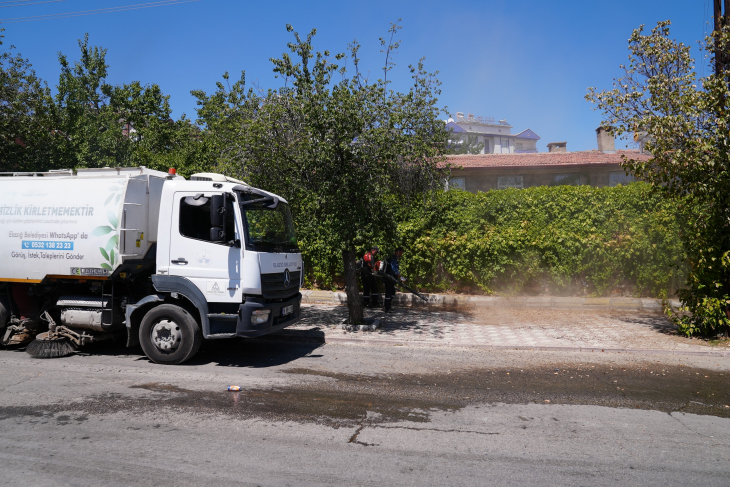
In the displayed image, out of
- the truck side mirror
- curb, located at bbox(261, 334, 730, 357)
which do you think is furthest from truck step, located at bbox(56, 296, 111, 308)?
curb, located at bbox(261, 334, 730, 357)

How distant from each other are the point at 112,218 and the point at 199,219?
53.7 inches

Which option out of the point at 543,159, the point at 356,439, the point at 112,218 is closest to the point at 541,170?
the point at 543,159

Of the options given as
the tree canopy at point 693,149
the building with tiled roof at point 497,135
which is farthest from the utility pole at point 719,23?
the building with tiled roof at point 497,135

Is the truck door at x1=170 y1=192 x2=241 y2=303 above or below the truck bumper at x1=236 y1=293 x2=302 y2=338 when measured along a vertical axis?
above

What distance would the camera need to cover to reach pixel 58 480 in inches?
156

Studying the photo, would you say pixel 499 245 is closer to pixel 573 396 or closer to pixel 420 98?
pixel 420 98

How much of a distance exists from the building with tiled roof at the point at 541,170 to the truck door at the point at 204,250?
19240mm

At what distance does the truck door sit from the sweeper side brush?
237 centimetres

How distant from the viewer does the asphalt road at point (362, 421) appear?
416 centimetres

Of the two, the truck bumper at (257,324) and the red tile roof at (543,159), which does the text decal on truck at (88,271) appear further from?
the red tile roof at (543,159)

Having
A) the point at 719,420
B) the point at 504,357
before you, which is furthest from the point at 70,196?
the point at 719,420

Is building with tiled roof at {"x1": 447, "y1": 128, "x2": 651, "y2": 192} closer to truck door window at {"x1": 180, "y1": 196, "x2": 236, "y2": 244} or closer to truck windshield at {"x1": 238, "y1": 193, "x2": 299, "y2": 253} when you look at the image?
truck windshield at {"x1": 238, "y1": 193, "x2": 299, "y2": 253}

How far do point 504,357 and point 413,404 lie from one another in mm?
3224

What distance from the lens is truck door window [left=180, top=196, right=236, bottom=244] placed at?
24.2 ft
